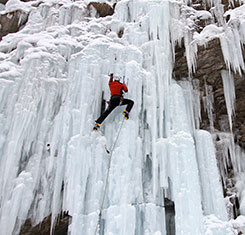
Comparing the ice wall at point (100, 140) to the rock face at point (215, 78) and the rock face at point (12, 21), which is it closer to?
the rock face at point (215, 78)

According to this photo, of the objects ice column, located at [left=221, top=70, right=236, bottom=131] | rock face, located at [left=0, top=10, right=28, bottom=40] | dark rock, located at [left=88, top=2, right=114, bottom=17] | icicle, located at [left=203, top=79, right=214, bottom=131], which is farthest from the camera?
rock face, located at [left=0, top=10, right=28, bottom=40]

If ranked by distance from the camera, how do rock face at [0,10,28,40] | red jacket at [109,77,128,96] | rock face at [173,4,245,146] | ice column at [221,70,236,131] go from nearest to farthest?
red jacket at [109,77,128,96], rock face at [173,4,245,146], ice column at [221,70,236,131], rock face at [0,10,28,40]

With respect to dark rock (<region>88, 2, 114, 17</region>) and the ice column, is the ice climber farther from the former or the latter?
dark rock (<region>88, 2, 114, 17</region>)

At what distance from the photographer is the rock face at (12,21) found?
8969 millimetres

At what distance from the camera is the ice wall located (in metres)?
4.81

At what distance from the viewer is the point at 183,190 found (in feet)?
16.3

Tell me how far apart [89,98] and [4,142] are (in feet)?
6.82

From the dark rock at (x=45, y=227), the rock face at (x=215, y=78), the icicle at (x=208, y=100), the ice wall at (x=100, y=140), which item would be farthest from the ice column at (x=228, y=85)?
the dark rock at (x=45, y=227)

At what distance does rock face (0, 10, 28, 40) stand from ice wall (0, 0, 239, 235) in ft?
7.78

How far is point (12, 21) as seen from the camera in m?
9.09

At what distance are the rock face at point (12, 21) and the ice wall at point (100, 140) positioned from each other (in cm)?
237

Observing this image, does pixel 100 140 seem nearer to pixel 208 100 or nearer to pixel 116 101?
pixel 116 101

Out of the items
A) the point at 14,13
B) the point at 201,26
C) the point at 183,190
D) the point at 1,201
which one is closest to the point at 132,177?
the point at 183,190

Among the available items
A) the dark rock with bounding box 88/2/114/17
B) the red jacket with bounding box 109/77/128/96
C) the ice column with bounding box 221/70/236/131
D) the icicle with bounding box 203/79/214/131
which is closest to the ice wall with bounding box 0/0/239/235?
the red jacket with bounding box 109/77/128/96
